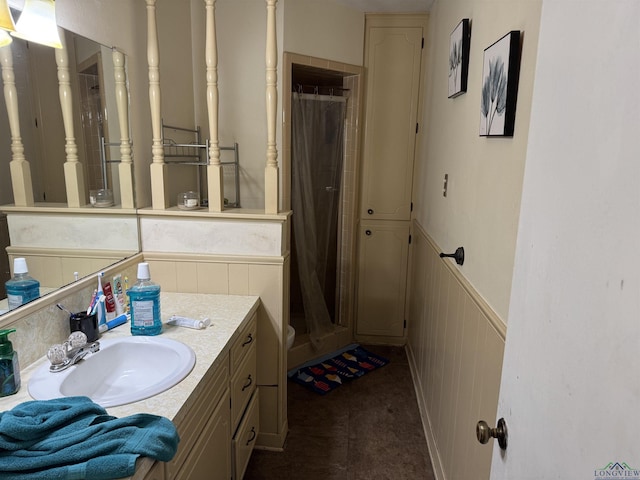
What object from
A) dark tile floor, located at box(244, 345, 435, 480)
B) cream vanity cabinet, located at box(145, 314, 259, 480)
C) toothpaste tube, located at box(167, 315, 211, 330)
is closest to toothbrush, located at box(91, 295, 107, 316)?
toothpaste tube, located at box(167, 315, 211, 330)

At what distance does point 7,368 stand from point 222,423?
679 mm

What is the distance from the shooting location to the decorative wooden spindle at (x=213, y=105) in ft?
5.65

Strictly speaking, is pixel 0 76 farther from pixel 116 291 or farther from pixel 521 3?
pixel 521 3

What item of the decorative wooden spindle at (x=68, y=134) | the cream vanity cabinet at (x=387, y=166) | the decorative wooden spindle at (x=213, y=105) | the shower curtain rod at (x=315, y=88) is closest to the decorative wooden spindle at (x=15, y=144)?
the decorative wooden spindle at (x=68, y=134)

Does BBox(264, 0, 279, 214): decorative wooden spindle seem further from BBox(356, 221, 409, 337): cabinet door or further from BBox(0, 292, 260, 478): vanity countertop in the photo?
BBox(356, 221, 409, 337): cabinet door

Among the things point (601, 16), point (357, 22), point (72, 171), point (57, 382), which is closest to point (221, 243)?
point (72, 171)

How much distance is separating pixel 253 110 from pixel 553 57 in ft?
7.02

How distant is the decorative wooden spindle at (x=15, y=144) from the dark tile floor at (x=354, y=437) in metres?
1.52

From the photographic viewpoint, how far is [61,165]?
54.0 inches

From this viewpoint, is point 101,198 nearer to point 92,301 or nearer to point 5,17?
point 92,301

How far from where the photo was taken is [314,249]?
3.08 m

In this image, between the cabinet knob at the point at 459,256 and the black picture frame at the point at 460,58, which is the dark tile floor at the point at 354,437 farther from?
the black picture frame at the point at 460,58

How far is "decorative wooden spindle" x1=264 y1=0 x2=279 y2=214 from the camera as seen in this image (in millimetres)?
1748

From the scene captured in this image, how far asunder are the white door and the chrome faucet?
114 cm
